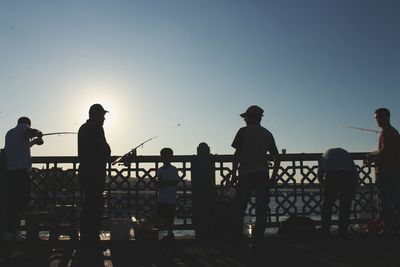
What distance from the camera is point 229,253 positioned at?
220 inches

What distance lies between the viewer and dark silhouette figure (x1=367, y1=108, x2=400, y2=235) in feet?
23.8

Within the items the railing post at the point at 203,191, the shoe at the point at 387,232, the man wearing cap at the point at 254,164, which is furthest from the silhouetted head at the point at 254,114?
the shoe at the point at 387,232

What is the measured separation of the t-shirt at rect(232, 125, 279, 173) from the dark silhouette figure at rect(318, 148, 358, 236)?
129 centimetres

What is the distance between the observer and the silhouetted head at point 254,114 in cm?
643

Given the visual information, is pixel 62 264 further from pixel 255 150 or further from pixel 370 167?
pixel 370 167

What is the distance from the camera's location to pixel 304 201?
8.43 meters

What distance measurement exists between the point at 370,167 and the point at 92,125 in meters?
5.74

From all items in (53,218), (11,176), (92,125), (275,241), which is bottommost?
(275,241)

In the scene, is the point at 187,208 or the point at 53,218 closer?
the point at 53,218

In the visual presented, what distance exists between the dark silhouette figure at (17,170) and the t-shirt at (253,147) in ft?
11.3

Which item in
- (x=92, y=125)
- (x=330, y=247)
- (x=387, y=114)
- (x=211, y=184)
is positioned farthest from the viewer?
(x=211, y=184)

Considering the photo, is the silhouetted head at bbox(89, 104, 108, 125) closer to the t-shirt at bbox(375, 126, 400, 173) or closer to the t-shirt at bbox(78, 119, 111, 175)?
the t-shirt at bbox(78, 119, 111, 175)

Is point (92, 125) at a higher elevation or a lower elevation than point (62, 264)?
higher

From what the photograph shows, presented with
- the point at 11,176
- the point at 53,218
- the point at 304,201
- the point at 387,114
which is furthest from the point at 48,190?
the point at 387,114
